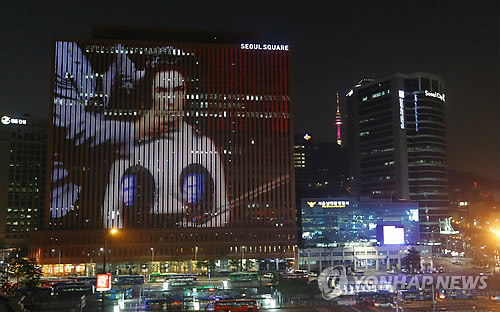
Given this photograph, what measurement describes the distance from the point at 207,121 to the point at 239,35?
22.9 metres

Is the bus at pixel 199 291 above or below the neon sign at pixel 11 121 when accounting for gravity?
below

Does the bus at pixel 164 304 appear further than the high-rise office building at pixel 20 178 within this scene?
No

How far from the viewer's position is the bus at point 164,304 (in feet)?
164

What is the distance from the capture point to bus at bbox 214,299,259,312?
157ft

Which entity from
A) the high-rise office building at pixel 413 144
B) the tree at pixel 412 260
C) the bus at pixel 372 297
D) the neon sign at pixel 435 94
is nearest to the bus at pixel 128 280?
the bus at pixel 372 297

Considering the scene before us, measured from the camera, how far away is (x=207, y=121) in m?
102

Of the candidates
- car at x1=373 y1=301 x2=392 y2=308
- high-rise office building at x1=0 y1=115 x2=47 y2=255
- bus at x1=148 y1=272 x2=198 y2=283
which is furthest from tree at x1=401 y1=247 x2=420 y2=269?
high-rise office building at x1=0 y1=115 x2=47 y2=255

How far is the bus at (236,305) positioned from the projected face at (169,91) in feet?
196

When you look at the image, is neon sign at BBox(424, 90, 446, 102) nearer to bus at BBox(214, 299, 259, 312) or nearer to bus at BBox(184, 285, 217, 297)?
bus at BBox(184, 285, 217, 297)

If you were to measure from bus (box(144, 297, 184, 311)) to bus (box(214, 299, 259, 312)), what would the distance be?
4453 mm

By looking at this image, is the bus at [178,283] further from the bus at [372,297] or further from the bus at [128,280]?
the bus at [372,297]

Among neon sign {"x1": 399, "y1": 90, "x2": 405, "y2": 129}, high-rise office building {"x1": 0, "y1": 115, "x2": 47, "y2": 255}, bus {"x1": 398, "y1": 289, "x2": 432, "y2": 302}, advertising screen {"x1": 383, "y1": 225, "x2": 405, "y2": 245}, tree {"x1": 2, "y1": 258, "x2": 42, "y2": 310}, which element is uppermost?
neon sign {"x1": 399, "y1": 90, "x2": 405, "y2": 129}

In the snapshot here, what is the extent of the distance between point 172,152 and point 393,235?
51.2 metres

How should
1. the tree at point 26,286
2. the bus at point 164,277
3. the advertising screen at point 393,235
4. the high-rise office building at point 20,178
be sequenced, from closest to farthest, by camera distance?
the tree at point 26,286 < the bus at point 164,277 < the advertising screen at point 393,235 < the high-rise office building at point 20,178
